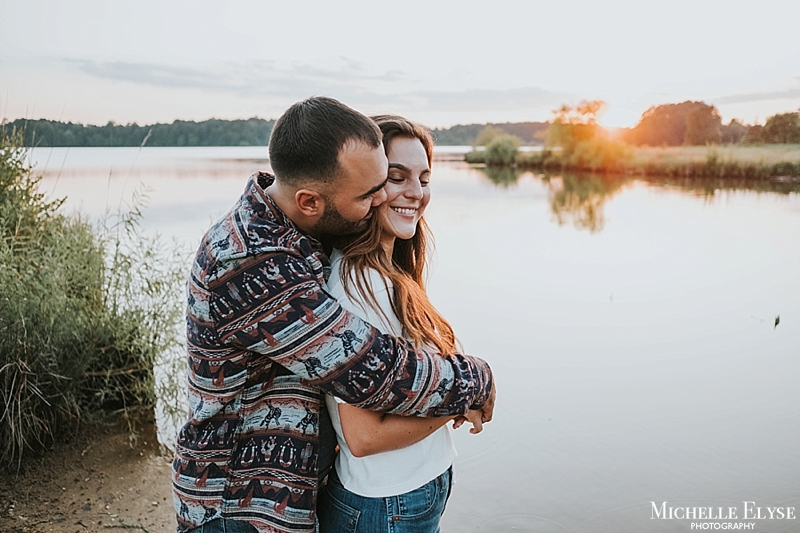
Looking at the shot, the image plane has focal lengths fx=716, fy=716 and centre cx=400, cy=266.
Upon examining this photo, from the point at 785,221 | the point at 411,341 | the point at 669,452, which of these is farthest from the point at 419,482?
the point at 785,221

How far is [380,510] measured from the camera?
5.39 feet

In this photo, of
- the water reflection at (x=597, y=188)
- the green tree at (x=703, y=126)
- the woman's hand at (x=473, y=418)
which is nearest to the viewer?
the woman's hand at (x=473, y=418)

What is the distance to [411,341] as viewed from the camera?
1606mm

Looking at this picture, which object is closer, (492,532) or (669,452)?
(492,532)

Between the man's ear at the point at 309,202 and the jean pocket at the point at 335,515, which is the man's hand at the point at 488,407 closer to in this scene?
the jean pocket at the point at 335,515

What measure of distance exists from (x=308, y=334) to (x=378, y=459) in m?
0.41

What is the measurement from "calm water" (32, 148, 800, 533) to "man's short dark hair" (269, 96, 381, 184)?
3.02 metres

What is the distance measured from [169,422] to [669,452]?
11.3ft

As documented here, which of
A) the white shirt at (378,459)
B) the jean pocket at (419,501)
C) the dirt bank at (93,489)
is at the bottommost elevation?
the dirt bank at (93,489)

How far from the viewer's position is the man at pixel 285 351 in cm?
143

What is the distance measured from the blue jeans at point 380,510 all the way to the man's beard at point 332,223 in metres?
0.59

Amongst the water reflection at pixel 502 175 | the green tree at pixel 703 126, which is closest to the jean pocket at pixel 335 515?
the green tree at pixel 703 126

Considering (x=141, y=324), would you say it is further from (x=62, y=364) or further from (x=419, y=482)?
(x=419, y=482)

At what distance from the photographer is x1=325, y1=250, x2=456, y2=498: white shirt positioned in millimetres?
1617
